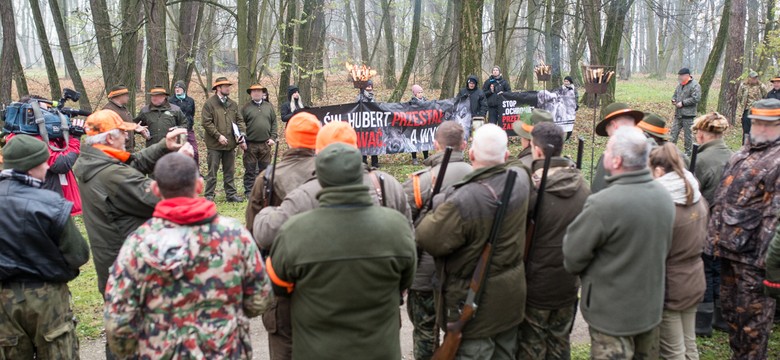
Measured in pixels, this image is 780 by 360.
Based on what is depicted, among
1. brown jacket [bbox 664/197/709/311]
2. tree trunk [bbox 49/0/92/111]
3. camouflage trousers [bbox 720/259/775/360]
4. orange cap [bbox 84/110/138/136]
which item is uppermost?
tree trunk [bbox 49/0/92/111]

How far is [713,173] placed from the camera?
5738mm

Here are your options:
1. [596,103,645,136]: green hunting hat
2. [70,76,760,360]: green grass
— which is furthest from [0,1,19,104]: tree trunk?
[596,103,645,136]: green hunting hat

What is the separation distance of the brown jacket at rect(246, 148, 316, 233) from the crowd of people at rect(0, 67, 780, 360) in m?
0.01

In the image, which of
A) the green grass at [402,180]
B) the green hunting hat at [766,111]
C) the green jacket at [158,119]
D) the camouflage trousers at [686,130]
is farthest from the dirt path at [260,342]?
the camouflage trousers at [686,130]

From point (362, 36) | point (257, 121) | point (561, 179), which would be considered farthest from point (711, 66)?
point (561, 179)

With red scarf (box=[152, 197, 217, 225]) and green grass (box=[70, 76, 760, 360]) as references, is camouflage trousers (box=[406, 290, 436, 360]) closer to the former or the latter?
green grass (box=[70, 76, 760, 360])

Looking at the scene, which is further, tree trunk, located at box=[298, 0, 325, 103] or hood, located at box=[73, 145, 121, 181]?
tree trunk, located at box=[298, 0, 325, 103]

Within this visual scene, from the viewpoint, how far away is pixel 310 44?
69.6 ft

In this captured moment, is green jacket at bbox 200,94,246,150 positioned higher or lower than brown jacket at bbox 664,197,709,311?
higher

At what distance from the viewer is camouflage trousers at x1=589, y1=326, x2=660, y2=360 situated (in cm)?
388

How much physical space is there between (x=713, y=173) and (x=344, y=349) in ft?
13.4

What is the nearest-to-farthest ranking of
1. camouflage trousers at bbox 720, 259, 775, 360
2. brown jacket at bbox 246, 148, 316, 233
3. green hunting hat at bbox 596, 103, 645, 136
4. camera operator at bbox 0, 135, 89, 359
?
1. camera operator at bbox 0, 135, 89, 359
2. brown jacket at bbox 246, 148, 316, 233
3. camouflage trousers at bbox 720, 259, 775, 360
4. green hunting hat at bbox 596, 103, 645, 136

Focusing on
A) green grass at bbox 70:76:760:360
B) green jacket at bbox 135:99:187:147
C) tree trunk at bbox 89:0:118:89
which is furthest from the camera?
tree trunk at bbox 89:0:118:89

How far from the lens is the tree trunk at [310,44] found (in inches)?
724
